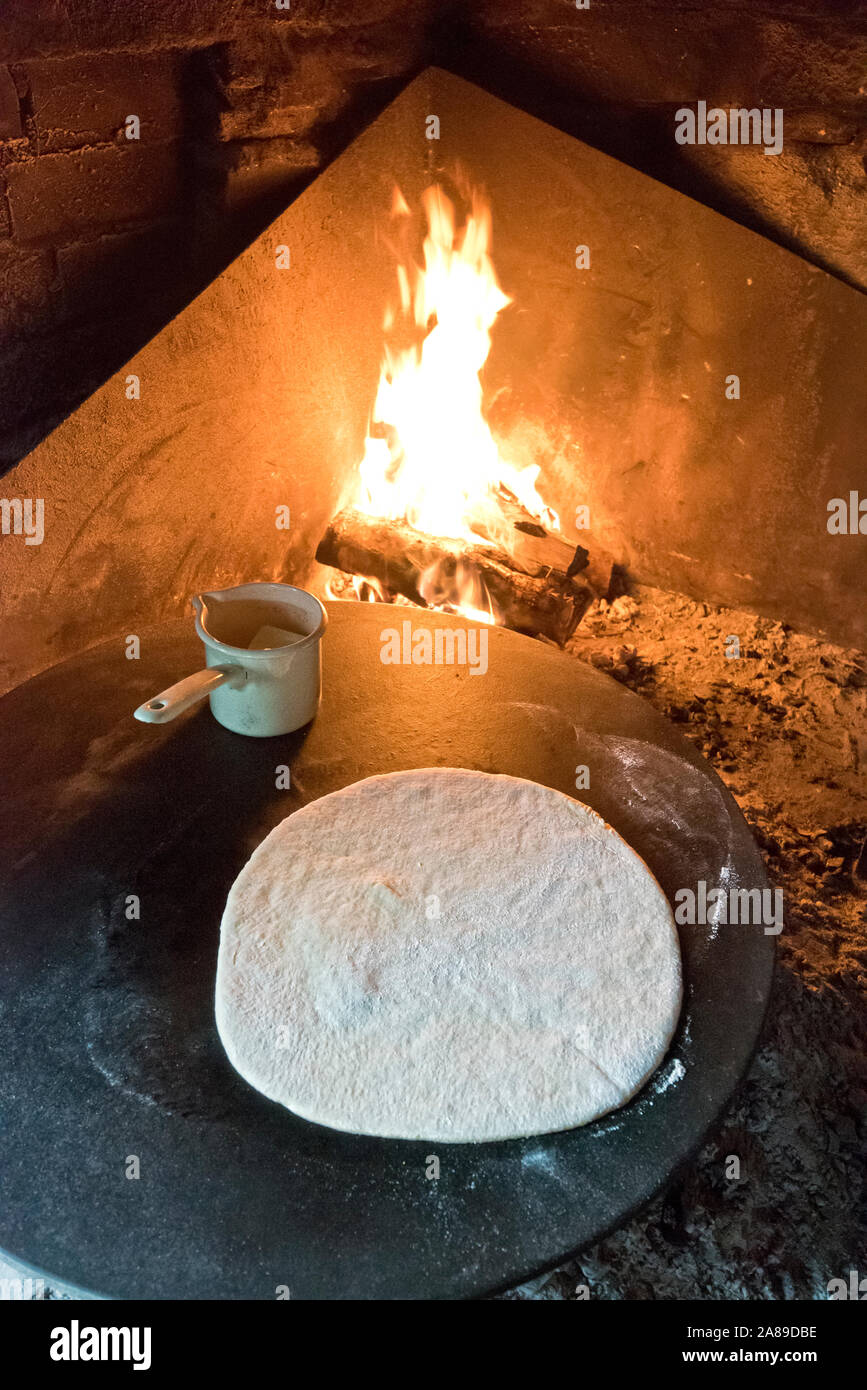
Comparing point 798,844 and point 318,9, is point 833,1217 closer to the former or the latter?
point 798,844

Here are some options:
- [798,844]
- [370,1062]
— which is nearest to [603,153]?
[798,844]

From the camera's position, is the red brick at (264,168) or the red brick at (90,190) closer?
the red brick at (90,190)

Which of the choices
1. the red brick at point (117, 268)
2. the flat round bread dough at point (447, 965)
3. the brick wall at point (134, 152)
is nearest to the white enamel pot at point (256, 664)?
the flat round bread dough at point (447, 965)

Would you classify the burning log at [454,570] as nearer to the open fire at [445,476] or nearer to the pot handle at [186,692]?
the open fire at [445,476]

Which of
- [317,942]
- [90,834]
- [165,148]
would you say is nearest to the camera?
[317,942]

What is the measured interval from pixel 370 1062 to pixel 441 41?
261 cm

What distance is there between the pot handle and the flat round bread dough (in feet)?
0.71

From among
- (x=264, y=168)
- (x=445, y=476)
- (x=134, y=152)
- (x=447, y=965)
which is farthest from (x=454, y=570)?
(x=447, y=965)

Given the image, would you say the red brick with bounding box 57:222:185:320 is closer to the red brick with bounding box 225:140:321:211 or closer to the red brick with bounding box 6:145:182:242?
the red brick with bounding box 6:145:182:242

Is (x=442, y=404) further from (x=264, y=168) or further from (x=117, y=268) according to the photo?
(x=117, y=268)

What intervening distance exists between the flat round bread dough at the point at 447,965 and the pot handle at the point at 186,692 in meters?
0.22

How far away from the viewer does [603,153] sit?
8.95ft

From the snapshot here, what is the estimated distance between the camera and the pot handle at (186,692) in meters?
1.40

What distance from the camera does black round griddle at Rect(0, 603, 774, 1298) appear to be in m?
1.02
